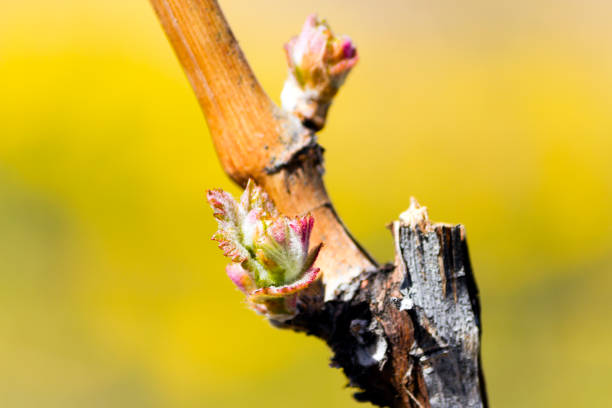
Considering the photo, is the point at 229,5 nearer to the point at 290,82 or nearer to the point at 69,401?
the point at 69,401

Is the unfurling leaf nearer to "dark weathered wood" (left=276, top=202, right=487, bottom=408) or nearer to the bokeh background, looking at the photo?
"dark weathered wood" (left=276, top=202, right=487, bottom=408)

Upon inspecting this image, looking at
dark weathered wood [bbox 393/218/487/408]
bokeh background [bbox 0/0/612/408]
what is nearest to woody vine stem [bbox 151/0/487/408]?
dark weathered wood [bbox 393/218/487/408]

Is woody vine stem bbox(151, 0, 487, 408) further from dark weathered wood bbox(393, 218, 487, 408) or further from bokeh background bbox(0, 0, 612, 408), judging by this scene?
bokeh background bbox(0, 0, 612, 408)

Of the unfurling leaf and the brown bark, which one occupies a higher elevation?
the brown bark

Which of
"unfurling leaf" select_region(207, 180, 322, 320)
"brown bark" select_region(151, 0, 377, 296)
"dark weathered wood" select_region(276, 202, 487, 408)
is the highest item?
"brown bark" select_region(151, 0, 377, 296)

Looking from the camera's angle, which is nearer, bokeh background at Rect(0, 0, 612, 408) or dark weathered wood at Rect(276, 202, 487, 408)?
dark weathered wood at Rect(276, 202, 487, 408)

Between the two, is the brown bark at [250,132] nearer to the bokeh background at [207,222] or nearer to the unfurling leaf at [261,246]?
the unfurling leaf at [261,246]
